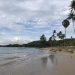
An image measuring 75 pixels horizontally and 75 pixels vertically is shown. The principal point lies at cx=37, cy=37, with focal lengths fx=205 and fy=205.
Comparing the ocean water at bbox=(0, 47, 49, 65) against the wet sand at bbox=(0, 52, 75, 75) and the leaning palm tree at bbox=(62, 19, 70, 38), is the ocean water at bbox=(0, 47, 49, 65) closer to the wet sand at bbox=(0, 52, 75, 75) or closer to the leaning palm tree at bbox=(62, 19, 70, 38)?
the wet sand at bbox=(0, 52, 75, 75)

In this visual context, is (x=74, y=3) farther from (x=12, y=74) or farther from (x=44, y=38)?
(x=44, y=38)

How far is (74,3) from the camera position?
47.6 metres

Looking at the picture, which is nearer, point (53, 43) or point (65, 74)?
point (65, 74)

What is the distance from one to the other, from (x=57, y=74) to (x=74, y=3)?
38.4 meters

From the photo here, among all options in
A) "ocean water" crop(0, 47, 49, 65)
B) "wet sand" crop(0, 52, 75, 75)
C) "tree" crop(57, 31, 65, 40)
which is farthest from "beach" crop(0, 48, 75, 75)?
"tree" crop(57, 31, 65, 40)

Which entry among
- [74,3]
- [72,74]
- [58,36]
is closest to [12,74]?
[72,74]

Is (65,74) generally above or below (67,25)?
below

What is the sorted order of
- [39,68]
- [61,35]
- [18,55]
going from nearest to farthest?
[39,68], [18,55], [61,35]

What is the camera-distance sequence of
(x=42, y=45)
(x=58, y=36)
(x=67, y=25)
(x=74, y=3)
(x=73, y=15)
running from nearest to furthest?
(x=74, y=3), (x=73, y=15), (x=67, y=25), (x=58, y=36), (x=42, y=45)

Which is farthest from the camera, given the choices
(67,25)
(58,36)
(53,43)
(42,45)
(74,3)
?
(42,45)

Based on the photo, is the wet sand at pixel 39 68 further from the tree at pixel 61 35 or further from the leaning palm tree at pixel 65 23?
the tree at pixel 61 35

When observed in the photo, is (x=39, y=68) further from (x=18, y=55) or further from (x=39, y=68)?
(x=18, y=55)

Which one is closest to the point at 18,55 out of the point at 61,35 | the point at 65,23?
the point at 65,23

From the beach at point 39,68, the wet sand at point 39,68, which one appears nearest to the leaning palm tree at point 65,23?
the beach at point 39,68
